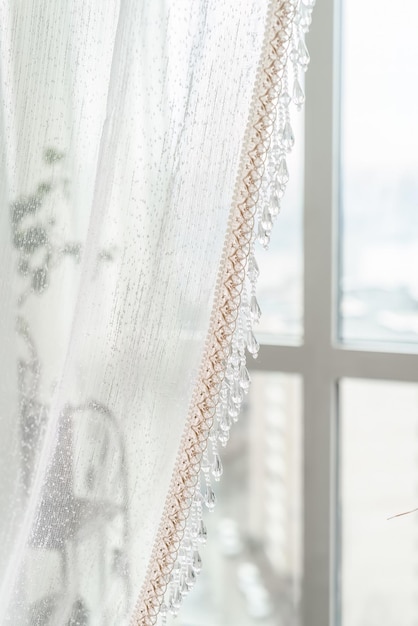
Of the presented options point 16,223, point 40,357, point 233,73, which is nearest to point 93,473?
point 40,357

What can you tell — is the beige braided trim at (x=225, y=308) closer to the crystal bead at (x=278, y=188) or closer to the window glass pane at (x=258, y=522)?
the crystal bead at (x=278, y=188)

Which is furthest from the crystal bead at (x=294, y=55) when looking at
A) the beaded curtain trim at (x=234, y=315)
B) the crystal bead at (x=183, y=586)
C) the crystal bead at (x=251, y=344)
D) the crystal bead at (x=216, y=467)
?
the crystal bead at (x=183, y=586)

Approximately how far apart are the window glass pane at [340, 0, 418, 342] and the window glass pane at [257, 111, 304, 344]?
0.07 metres

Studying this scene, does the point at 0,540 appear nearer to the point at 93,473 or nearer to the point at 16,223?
the point at 93,473

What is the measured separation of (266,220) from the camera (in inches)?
24.5

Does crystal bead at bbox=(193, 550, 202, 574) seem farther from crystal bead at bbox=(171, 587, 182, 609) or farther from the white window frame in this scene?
the white window frame

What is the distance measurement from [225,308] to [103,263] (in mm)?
126

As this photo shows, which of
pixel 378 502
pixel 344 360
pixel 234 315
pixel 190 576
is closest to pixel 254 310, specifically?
pixel 234 315

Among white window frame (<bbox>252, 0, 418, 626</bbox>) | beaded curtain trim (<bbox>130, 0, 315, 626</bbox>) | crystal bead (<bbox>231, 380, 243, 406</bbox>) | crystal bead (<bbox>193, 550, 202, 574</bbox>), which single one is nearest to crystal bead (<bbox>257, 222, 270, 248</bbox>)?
beaded curtain trim (<bbox>130, 0, 315, 626</bbox>)

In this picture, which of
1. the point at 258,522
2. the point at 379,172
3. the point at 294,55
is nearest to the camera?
the point at 294,55

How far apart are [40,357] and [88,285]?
0.33 feet

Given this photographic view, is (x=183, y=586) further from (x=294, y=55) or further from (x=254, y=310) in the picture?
(x=294, y=55)

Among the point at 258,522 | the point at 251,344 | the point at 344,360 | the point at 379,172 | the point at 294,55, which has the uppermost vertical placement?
the point at 379,172

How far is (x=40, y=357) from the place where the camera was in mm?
746
